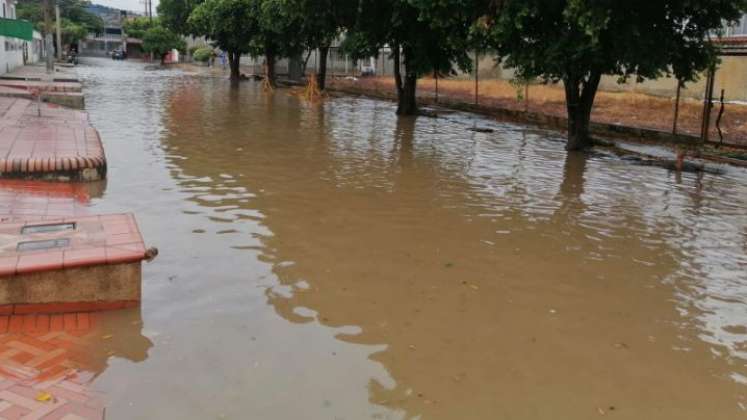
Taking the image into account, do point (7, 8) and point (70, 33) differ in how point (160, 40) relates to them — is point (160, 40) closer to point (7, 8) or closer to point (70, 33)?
point (70, 33)

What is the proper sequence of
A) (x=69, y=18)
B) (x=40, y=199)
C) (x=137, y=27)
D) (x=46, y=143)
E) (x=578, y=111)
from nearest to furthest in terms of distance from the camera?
(x=40, y=199)
(x=46, y=143)
(x=578, y=111)
(x=137, y=27)
(x=69, y=18)

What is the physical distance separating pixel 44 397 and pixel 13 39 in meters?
41.7

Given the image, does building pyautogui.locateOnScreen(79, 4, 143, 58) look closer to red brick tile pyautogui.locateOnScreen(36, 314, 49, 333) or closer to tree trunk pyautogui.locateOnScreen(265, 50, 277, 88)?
tree trunk pyautogui.locateOnScreen(265, 50, 277, 88)

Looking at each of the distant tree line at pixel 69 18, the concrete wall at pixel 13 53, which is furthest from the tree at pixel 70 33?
the concrete wall at pixel 13 53

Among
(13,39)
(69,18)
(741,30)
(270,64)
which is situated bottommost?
(270,64)

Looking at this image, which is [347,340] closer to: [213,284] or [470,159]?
[213,284]

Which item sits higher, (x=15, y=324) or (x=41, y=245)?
(x=41, y=245)

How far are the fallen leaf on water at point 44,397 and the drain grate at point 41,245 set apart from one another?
4.94 ft

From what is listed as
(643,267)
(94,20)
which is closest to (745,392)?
(643,267)

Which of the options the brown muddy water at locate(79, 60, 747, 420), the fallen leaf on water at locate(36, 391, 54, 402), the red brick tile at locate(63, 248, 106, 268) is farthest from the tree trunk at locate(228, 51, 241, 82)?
the fallen leaf on water at locate(36, 391, 54, 402)

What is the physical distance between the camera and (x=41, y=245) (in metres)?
5.03

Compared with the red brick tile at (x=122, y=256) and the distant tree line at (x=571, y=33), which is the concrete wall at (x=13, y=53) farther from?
the red brick tile at (x=122, y=256)

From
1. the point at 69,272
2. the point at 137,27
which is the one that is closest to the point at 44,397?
the point at 69,272

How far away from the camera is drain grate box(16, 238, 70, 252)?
497 centimetres
